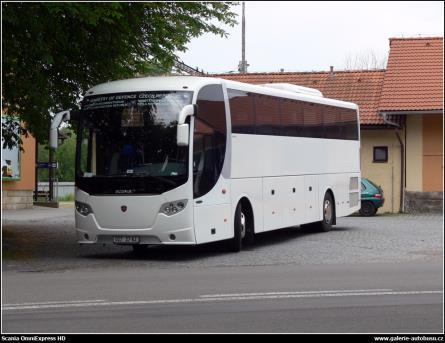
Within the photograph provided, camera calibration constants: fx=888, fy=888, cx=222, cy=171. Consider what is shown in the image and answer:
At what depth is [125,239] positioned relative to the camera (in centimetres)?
1655

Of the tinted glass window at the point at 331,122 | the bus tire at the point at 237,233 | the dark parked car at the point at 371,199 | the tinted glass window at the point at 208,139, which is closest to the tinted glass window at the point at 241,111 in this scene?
the tinted glass window at the point at 208,139

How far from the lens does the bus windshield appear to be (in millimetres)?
16250

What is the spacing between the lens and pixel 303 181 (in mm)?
21781

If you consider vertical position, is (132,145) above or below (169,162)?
above

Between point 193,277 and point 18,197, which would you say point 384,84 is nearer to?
point 18,197

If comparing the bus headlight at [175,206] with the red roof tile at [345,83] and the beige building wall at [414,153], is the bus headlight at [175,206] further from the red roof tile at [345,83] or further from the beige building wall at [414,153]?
the red roof tile at [345,83]

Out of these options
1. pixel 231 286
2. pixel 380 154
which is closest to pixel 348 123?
pixel 380 154

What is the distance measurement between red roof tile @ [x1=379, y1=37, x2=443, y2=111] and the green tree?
15588 millimetres

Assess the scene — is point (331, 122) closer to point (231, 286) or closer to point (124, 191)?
point (124, 191)

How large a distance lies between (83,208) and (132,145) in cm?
161

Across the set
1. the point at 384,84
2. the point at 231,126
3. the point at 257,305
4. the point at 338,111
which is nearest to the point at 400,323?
the point at 257,305

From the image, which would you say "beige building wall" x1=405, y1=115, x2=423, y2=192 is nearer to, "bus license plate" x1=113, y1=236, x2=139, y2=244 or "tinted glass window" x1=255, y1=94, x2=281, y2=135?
"tinted glass window" x1=255, y1=94, x2=281, y2=135

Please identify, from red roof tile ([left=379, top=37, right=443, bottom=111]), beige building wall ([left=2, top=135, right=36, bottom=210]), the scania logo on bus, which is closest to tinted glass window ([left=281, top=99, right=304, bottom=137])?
the scania logo on bus

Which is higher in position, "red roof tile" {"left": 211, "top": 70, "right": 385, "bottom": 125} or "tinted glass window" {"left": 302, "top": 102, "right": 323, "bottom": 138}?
"red roof tile" {"left": 211, "top": 70, "right": 385, "bottom": 125}
